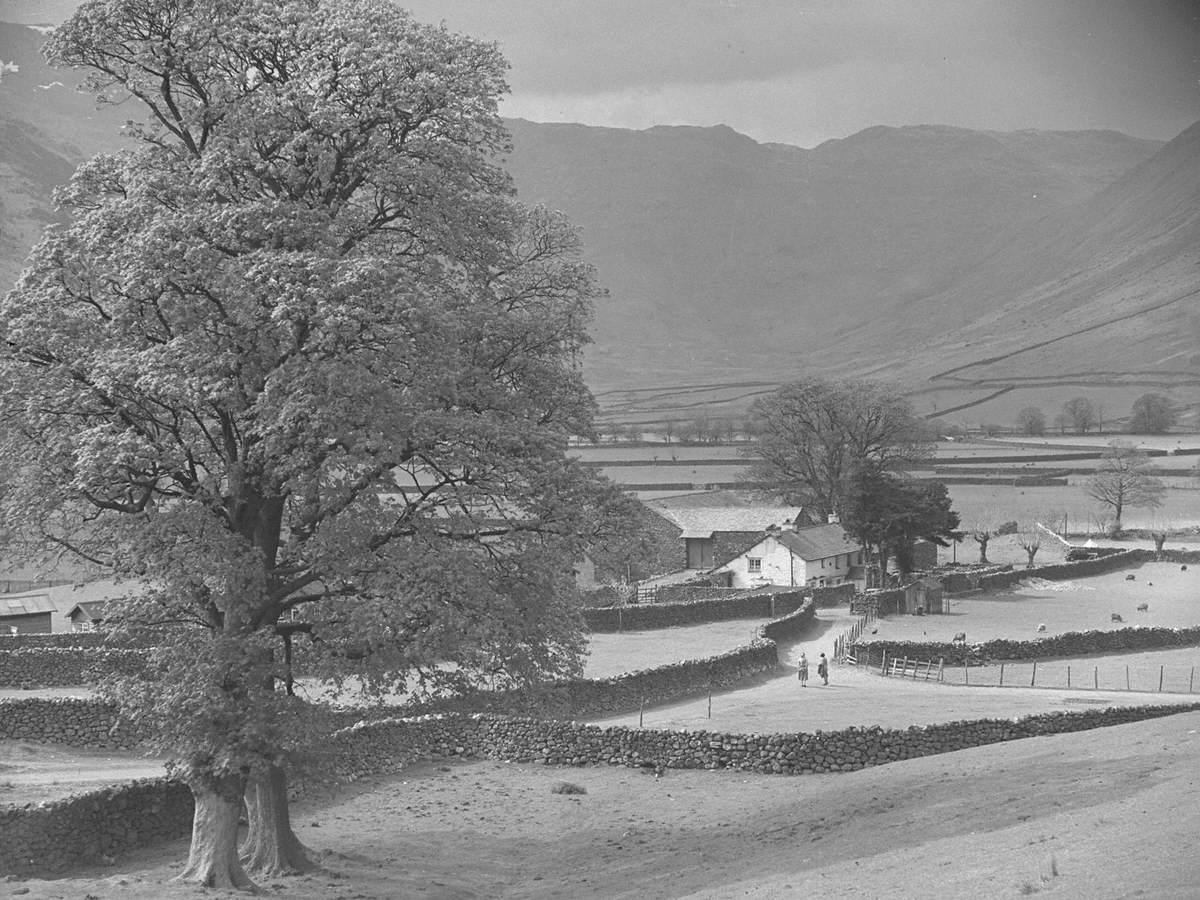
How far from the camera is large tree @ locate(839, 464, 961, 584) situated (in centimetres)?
7881

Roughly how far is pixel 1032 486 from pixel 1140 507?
1234 centimetres

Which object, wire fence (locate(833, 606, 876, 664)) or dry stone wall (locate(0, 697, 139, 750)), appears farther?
wire fence (locate(833, 606, 876, 664))

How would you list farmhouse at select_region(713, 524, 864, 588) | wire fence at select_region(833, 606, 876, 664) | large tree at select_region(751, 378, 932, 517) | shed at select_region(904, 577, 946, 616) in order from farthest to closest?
large tree at select_region(751, 378, 932, 517)
farmhouse at select_region(713, 524, 864, 588)
shed at select_region(904, 577, 946, 616)
wire fence at select_region(833, 606, 876, 664)

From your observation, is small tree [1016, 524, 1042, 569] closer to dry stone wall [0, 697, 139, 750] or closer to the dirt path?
the dirt path

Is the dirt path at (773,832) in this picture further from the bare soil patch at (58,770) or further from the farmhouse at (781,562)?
the farmhouse at (781,562)

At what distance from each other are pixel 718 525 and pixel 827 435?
19258mm

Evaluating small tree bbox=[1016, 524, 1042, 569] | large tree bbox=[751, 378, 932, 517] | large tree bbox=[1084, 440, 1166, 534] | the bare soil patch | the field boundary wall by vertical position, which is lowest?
the bare soil patch

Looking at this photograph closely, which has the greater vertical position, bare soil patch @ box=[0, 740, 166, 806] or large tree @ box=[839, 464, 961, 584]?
large tree @ box=[839, 464, 961, 584]

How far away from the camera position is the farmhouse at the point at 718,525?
3364 inches

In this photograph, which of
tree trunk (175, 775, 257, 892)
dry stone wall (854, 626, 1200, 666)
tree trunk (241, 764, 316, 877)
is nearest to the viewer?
tree trunk (175, 775, 257, 892)

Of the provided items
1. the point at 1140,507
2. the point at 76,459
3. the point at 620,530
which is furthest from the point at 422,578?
the point at 1140,507

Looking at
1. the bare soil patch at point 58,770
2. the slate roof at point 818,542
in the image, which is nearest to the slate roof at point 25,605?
the bare soil patch at point 58,770

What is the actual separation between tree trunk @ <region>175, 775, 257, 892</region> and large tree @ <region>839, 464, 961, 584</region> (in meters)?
61.3

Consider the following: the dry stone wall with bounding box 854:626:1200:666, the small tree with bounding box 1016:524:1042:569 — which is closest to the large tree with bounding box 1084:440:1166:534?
the small tree with bounding box 1016:524:1042:569
